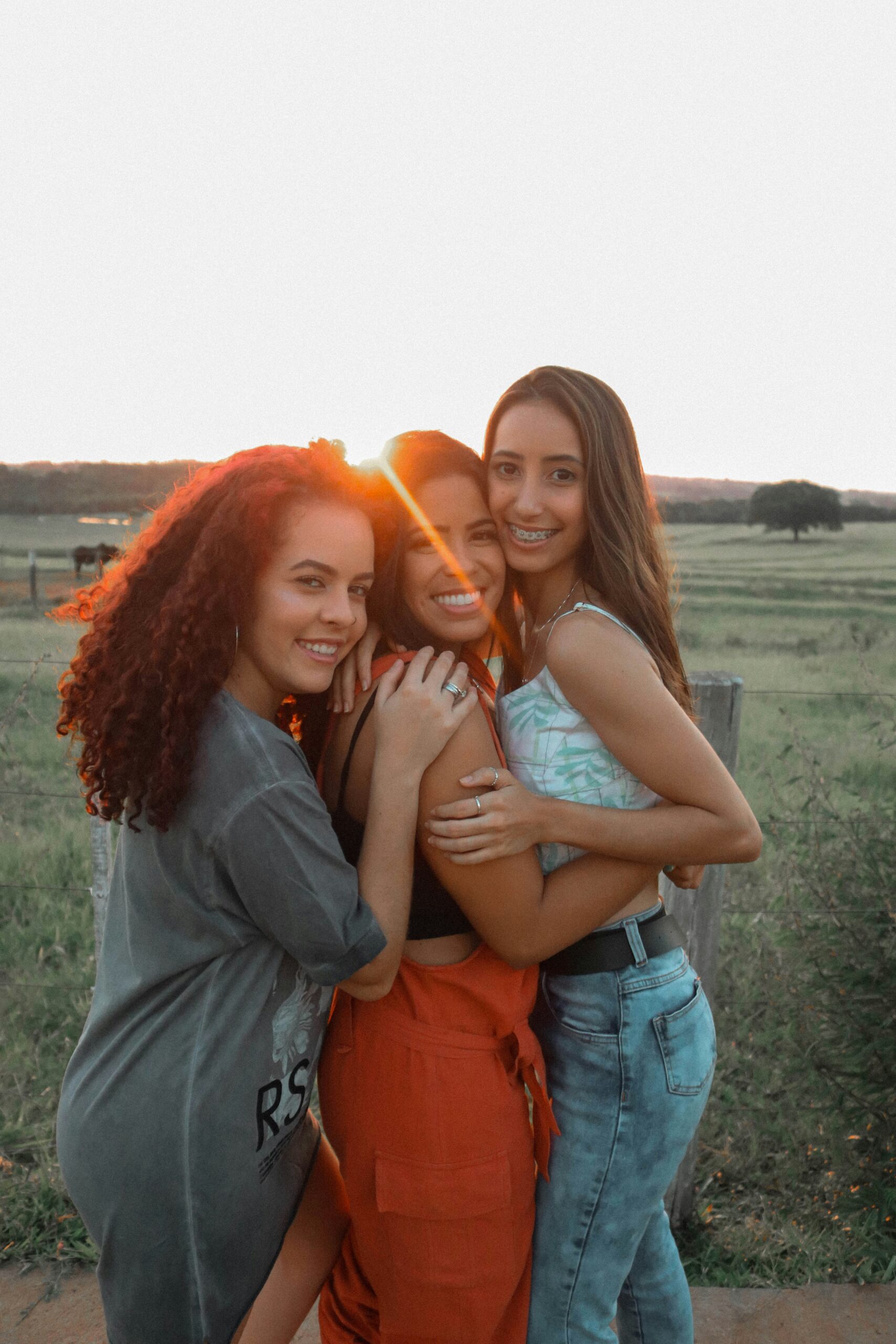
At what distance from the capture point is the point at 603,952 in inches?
72.9

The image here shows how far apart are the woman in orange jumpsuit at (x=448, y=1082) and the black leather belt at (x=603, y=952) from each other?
2.9 inches

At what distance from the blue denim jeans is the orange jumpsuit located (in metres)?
0.06

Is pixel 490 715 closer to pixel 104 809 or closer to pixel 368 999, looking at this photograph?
pixel 368 999

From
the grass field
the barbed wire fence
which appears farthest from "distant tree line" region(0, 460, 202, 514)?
the barbed wire fence

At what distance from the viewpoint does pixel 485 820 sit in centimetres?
162

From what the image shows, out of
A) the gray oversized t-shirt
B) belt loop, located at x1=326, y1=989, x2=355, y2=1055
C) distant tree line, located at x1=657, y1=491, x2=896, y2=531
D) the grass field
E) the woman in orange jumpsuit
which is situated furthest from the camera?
distant tree line, located at x1=657, y1=491, x2=896, y2=531

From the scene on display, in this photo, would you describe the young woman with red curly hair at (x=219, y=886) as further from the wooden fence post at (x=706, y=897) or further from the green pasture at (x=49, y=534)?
the green pasture at (x=49, y=534)

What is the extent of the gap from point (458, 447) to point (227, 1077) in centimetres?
142

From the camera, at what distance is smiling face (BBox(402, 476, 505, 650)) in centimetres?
210

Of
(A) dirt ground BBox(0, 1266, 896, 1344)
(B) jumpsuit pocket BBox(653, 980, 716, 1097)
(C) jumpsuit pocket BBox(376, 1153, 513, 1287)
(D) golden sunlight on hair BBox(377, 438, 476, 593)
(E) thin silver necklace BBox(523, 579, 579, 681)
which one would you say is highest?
(D) golden sunlight on hair BBox(377, 438, 476, 593)

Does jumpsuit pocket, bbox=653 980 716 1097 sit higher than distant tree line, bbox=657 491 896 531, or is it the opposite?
distant tree line, bbox=657 491 896 531

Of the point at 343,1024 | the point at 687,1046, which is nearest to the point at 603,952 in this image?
the point at 687,1046

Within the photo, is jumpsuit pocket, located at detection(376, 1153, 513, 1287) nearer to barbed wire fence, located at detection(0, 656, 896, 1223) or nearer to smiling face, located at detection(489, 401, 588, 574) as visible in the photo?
smiling face, located at detection(489, 401, 588, 574)

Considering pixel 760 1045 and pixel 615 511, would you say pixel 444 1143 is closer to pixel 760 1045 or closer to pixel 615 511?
pixel 615 511
